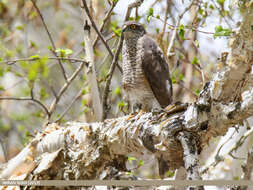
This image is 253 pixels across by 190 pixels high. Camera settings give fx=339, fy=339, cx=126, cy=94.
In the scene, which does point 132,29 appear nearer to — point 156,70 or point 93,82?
point 156,70

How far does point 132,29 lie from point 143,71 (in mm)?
427

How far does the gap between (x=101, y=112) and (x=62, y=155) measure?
598 mm

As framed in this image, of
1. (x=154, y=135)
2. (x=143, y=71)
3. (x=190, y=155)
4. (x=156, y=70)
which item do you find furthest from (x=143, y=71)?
(x=190, y=155)

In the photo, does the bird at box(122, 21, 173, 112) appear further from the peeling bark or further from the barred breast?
the peeling bark

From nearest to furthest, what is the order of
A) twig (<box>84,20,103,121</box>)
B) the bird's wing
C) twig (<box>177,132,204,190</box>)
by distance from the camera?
twig (<box>177,132,204,190</box>) < twig (<box>84,20,103,121</box>) < the bird's wing

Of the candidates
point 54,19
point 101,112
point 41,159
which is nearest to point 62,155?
point 41,159

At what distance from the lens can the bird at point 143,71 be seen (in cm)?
304

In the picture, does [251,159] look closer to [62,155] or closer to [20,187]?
[62,155]

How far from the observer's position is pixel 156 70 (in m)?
3.03

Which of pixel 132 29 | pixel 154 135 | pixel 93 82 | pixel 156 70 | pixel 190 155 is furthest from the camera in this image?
pixel 132 29

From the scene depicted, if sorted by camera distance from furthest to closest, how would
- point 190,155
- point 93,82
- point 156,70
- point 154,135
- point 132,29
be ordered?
point 132,29 → point 156,70 → point 93,82 → point 154,135 → point 190,155

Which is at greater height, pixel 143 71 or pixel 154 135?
pixel 143 71

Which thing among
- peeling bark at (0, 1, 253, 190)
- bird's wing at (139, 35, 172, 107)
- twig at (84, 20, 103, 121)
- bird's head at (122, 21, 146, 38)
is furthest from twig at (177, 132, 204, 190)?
bird's head at (122, 21, 146, 38)

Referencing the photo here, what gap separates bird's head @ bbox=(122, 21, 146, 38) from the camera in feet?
10.2
